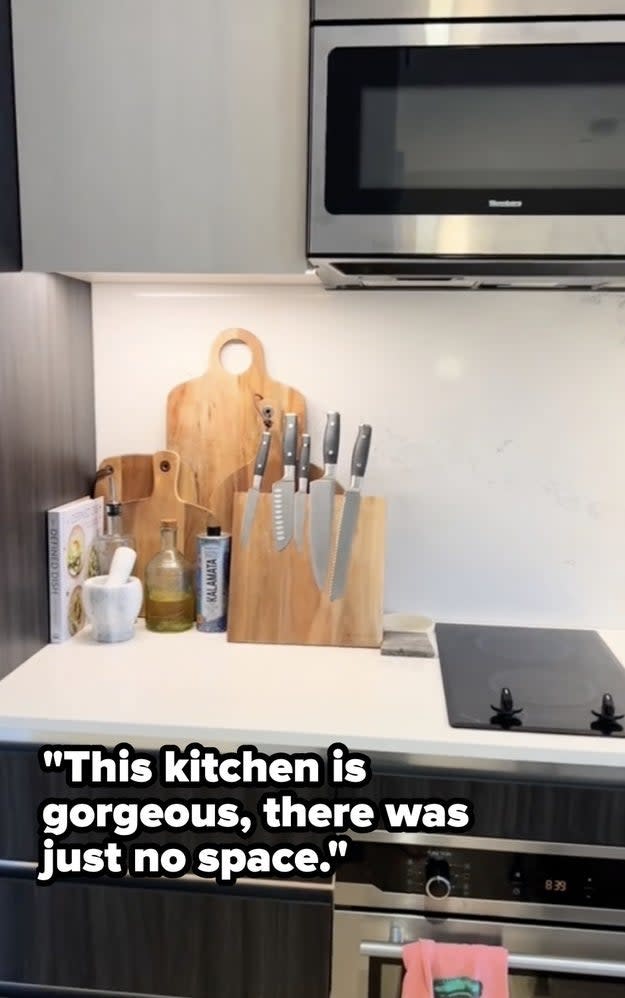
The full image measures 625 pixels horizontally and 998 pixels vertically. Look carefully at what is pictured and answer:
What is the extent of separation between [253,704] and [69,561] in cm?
47

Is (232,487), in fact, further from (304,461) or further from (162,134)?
(162,134)

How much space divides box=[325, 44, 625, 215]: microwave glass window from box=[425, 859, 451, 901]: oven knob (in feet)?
2.96

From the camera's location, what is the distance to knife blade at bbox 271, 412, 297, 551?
1.44 m

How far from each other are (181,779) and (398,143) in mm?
945

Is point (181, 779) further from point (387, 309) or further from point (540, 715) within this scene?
point (387, 309)

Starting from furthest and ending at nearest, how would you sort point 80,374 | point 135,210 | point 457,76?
point 80,374, point 135,210, point 457,76

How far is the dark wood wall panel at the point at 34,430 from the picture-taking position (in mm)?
1272

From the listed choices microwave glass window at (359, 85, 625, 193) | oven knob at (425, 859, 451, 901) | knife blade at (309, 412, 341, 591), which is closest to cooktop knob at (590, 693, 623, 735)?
oven knob at (425, 859, 451, 901)

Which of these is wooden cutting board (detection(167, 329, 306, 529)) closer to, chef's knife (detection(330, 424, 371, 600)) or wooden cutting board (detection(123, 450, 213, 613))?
wooden cutting board (detection(123, 450, 213, 613))

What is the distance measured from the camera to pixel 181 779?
114 centimetres

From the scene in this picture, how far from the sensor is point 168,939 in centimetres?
117

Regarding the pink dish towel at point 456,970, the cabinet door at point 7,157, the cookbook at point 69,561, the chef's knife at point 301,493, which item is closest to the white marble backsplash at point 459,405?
the chef's knife at point 301,493

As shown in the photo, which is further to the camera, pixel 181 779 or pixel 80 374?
pixel 80 374

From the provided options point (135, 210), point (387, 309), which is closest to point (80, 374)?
point (135, 210)
